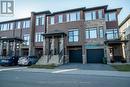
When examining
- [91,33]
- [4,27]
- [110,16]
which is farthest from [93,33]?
[4,27]

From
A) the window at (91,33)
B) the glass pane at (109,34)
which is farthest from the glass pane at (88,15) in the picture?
the glass pane at (109,34)

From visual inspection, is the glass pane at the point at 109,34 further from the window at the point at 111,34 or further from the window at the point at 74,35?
the window at the point at 74,35

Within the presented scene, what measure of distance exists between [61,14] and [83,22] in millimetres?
5108

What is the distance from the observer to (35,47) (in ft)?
100

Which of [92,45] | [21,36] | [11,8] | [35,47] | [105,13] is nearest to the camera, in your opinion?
[11,8]

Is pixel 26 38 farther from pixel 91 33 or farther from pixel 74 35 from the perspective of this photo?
pixel 91 33

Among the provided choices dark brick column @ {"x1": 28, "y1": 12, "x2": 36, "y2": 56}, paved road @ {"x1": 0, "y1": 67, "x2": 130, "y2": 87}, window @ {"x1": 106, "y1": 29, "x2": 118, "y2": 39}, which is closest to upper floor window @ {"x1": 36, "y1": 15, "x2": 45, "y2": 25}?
dark brick column @ {"x1": 28, "y1": 12, "x2": 36, "y2": 56}

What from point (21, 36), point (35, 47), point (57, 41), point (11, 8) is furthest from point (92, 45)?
point (21, 36)

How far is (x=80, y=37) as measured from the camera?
26094 millimetres

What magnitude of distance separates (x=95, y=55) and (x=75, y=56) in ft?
13.1

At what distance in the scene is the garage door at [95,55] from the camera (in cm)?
2520

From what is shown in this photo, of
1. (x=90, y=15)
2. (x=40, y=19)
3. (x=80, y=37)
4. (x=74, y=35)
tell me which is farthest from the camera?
(x=40, y=19)

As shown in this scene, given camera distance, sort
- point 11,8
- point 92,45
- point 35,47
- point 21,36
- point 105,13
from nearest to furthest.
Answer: point 11,8 < point 92,45 < point 105,13 < point 35,47 < point 21,36

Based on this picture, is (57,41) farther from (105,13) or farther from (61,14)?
(105,13)
